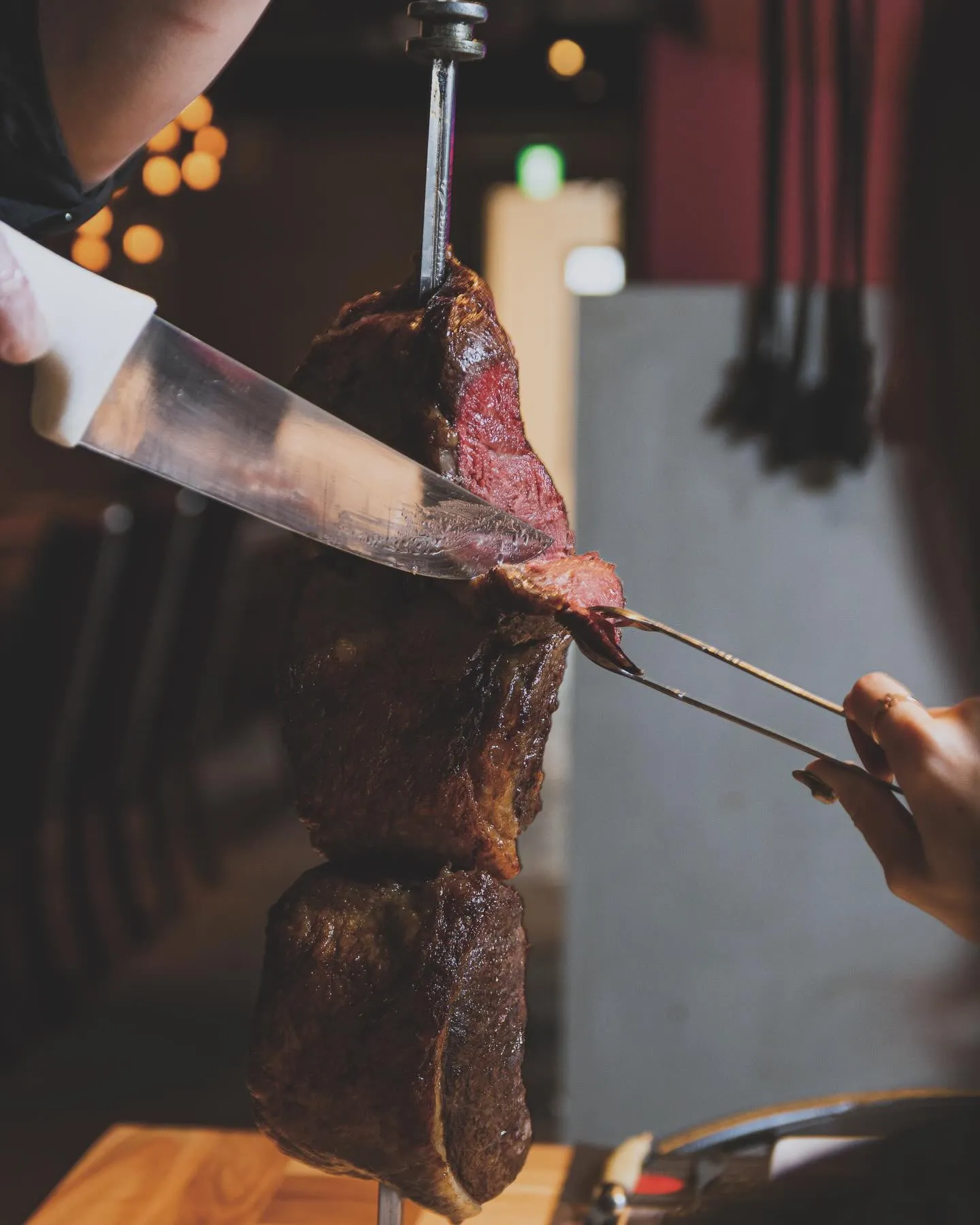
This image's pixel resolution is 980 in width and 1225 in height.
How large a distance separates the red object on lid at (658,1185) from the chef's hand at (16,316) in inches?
30.4

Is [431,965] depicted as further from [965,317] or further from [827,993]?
[827,993]

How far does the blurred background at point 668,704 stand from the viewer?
2.00 metres

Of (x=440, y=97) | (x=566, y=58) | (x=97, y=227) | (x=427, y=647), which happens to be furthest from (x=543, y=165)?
(x=427, y=647)

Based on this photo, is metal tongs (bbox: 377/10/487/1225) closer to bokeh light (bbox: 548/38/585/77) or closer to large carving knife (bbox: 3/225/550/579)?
large carving knife (bbox: 3/225/550/579)

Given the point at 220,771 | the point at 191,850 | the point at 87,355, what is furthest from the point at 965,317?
the point at 220,771

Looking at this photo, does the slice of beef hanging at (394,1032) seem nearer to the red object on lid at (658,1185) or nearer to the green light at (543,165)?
the red object on lid at (658,1185)

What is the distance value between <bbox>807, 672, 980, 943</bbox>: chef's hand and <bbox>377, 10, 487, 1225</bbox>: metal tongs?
1.36 ft

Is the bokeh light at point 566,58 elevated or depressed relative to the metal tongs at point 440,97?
elevated

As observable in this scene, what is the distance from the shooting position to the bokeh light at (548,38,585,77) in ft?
18.1

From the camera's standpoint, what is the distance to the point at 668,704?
6.64 feet

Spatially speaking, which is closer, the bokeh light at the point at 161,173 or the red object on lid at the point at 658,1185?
the red object on lid at the point at 658,1185

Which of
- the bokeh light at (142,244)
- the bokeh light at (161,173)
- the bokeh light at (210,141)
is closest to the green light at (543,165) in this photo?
the bokeh light at (210,141)

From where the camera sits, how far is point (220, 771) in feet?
18.5

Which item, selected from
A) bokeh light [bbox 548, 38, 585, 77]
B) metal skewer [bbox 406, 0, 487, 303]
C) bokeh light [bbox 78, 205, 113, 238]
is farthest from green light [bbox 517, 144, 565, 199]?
metal skewer [bbox 406, 0, 487, 303]
